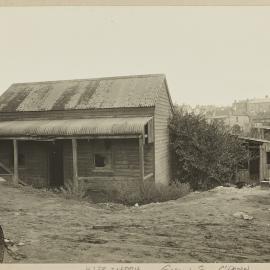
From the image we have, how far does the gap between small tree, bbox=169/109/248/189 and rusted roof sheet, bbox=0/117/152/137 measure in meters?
3.19

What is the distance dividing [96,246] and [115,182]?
32.4 ft

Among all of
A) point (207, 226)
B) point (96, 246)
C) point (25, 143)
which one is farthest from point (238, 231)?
point (25, 143)

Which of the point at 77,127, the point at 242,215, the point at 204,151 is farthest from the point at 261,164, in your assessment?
the point at 242,215

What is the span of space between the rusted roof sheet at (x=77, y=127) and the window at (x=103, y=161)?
162 cm

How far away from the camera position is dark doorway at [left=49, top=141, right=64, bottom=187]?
19.6 m

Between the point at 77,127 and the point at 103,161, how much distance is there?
2.24 metres

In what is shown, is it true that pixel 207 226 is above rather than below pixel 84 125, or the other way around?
below

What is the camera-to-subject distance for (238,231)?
8.90 m

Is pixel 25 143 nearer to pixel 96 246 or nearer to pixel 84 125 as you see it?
pixel 84 125

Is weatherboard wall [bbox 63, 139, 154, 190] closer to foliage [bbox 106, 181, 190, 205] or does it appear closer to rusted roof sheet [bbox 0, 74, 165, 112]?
rusted roof sheet [bbox 0, 74, 165, 112]

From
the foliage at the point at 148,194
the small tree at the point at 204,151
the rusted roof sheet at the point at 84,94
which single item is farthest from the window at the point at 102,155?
the small tree at the point at 204,151

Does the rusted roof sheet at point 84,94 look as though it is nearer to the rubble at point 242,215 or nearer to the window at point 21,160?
the window at point 21,160

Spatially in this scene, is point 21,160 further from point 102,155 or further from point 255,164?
point 255,164

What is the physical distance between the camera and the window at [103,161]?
18328 millimetres
